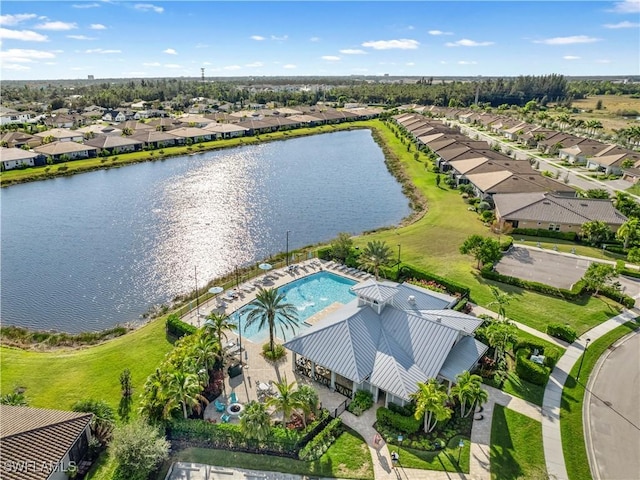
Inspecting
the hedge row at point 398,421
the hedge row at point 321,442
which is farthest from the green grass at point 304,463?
the hedge row at point 398,421

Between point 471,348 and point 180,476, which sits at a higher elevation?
point 471,348

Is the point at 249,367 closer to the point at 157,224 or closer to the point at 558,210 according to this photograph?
the point at 157,224

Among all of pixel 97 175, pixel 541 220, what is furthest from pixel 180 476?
pixel 97 175

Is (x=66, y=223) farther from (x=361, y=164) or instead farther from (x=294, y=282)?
(x=361, y=164)

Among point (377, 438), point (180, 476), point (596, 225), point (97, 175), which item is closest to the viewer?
point (180, 476)

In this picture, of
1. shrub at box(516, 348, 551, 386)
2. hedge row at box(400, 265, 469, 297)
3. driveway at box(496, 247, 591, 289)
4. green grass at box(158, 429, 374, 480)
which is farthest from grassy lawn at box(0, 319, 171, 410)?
driveway at box(496, 247, 591, 289)

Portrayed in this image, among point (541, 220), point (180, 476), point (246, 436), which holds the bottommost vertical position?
point (180, 476)

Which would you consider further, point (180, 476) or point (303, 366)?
point (303, 366)
